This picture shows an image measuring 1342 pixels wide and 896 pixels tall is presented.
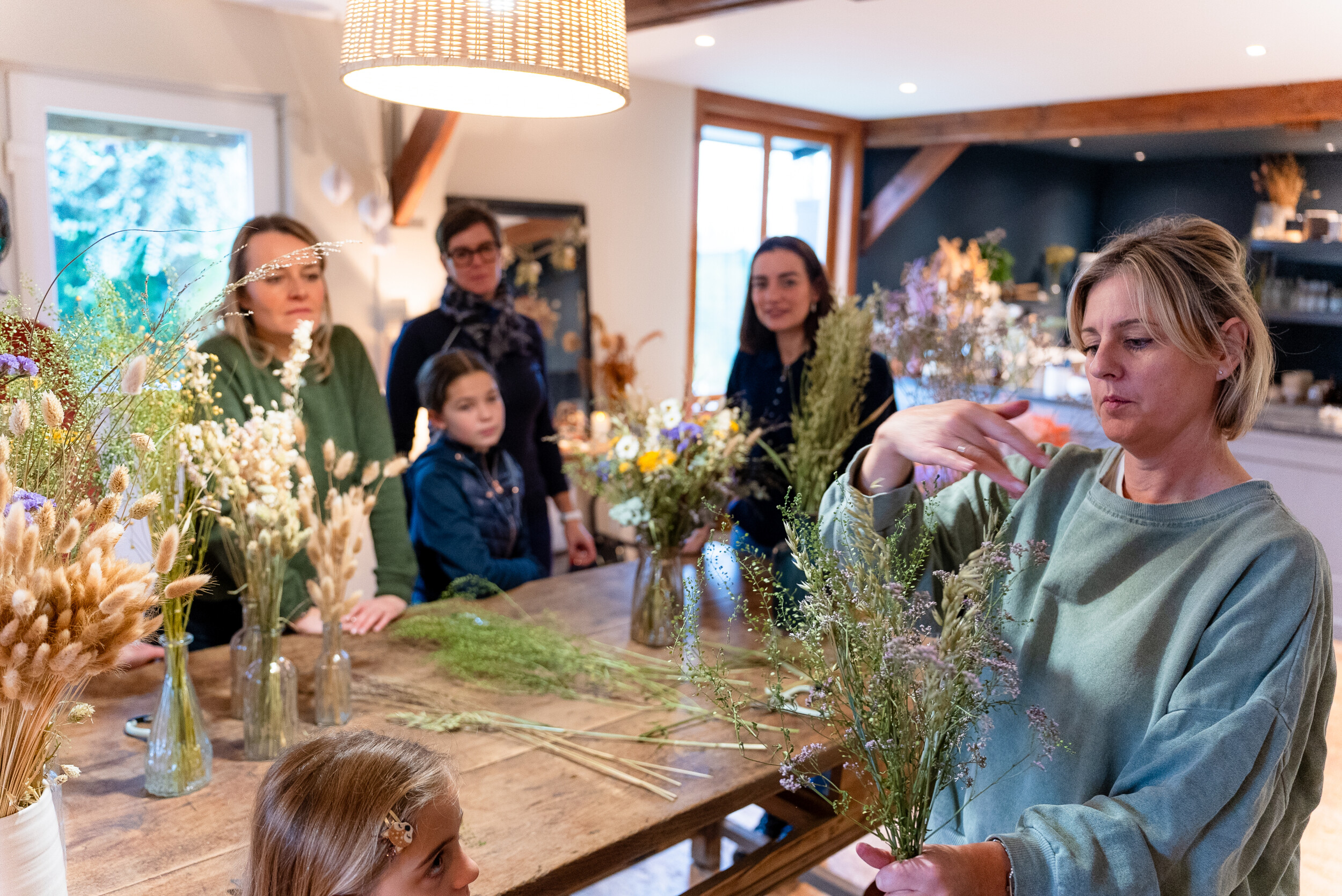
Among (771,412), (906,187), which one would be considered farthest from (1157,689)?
(906,187)

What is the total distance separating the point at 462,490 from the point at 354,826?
1.72 metres

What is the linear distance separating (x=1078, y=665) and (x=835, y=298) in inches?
63.1

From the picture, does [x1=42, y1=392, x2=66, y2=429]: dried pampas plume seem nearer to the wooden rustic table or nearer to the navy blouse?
the wooden rustic table

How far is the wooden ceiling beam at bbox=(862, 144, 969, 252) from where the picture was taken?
640 centimetres

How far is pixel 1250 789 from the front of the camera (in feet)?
3.11

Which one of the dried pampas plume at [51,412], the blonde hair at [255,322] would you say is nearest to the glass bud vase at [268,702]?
the dried pampas plume at [51,412]

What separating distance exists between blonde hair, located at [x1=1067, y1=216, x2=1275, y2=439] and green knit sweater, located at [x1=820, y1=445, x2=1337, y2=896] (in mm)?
106

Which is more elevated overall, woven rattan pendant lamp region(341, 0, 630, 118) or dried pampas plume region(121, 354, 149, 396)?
woven rattan pendant lamp region(341, 0, 630, 118)

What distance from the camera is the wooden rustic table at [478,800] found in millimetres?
1205

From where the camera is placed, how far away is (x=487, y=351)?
330 centimetres

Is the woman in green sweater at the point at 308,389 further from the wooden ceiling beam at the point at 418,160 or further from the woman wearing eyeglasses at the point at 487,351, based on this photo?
the wooden ceiling beam at the point at 418,160

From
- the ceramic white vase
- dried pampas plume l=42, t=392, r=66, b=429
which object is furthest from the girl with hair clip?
dried pampas plume l=42, t=392, r=66, b=429

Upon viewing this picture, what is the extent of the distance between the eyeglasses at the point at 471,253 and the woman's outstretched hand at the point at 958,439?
2.30m

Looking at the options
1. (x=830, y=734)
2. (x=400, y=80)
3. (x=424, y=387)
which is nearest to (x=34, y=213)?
(x=424, y=387)
